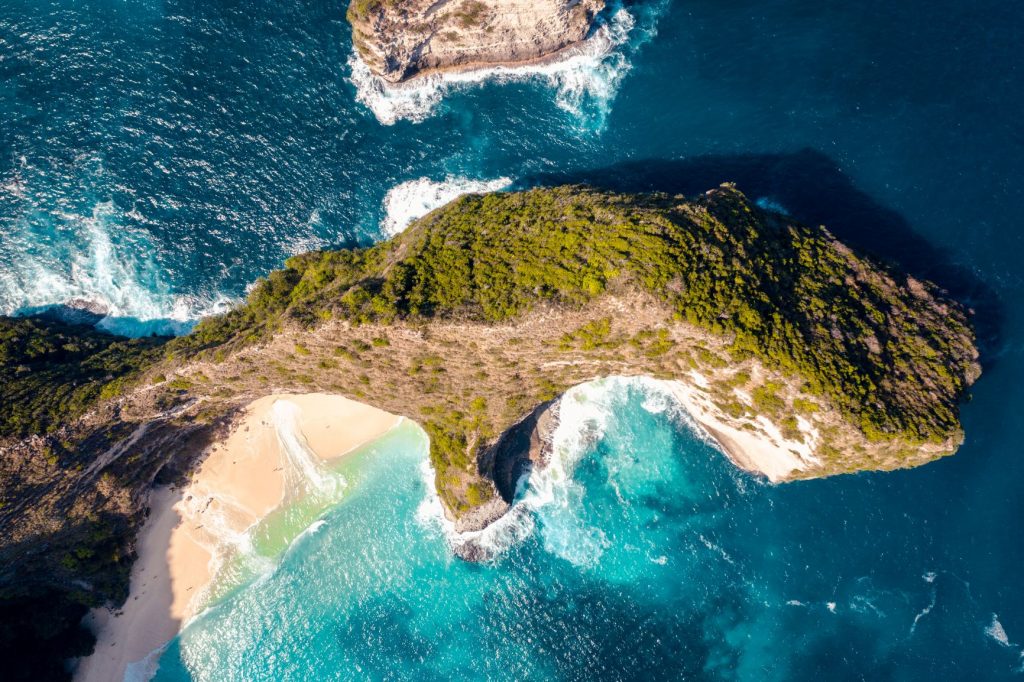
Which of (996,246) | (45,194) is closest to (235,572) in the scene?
(45,194)

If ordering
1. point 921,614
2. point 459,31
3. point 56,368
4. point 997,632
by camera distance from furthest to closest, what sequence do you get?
1. point 459,31
2. point 921,614
3. point 997,632
4. point 56,368

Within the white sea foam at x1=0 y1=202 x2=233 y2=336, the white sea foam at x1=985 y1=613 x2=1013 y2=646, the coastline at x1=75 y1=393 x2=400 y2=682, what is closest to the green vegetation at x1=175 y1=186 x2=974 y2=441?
the white sea foam at x1=0 y1=202 x2=233 y2=336

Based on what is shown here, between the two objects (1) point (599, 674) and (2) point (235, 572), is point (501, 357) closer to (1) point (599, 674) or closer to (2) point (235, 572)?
(1) point (599, 674)

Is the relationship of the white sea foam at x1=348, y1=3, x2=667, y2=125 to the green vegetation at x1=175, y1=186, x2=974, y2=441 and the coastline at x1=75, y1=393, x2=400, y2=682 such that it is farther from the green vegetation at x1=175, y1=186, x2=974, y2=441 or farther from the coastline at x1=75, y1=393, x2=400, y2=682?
the coastline at x1=75, y1=393, x2=400, y2=682

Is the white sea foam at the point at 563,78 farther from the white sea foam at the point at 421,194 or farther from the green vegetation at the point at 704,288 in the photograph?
the green vegetation at the point at 704,288

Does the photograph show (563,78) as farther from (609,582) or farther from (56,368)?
Result: (56,368)

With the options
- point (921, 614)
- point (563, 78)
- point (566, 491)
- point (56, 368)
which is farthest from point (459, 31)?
point (921, 614)
